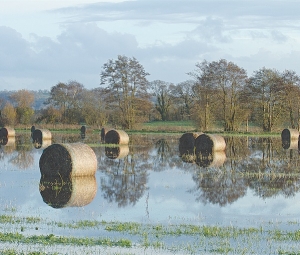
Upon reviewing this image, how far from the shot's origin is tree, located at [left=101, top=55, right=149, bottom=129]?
2739 inches

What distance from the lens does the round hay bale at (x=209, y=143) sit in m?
33.8

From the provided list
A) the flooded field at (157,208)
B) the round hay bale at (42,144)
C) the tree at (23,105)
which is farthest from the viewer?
the tree at (23,105)

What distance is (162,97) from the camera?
91.2 meters

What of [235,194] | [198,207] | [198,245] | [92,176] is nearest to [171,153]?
[92,176]

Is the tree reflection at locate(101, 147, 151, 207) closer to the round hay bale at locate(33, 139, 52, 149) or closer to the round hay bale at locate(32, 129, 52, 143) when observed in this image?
the round hay bale at locate(33, 139, 52, 149)

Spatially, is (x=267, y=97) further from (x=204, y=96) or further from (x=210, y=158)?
(x=210, y=158)

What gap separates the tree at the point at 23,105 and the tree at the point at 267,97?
98.6ft

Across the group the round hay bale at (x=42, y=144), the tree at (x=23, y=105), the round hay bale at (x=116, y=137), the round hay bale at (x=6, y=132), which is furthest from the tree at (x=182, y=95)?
the round hay bale at (x=116, y=137)

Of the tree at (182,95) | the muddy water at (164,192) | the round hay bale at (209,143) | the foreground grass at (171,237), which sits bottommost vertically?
the foreground grass at (171,237)

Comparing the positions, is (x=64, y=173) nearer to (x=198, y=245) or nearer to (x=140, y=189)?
(x=140, y=189)

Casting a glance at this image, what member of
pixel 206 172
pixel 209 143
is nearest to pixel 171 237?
pixel 206 172

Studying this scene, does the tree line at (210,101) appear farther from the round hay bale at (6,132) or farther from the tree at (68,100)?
the round hay bale at (6,132)

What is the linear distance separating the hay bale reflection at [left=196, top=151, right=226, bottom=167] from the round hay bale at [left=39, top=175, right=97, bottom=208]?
6994 millimetres

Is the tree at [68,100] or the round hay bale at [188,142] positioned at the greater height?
the tree at [68,100]
